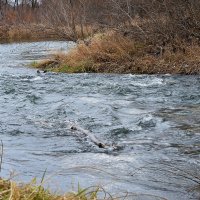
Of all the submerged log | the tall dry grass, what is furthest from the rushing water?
the tall dry grass

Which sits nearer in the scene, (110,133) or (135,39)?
(110,133)

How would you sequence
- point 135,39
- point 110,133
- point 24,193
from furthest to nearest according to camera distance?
point 135,39
point 110,133
point 24,193

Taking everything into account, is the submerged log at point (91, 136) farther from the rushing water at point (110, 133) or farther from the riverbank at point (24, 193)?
the riverbank at point (24, 193)

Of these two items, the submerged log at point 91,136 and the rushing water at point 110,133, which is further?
the submerged log at point 91,136

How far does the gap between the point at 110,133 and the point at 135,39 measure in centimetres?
1100

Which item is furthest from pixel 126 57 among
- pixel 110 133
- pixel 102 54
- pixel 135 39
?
pixel 110 133

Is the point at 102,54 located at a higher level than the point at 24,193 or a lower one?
lower

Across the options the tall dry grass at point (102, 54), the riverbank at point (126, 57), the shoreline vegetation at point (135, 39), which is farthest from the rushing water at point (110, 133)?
the tall dry grass at point (102, 54)

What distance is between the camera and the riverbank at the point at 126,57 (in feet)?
51.3

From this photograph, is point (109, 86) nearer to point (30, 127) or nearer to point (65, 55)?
point (30, 127)

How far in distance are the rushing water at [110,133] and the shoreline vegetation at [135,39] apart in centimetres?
187

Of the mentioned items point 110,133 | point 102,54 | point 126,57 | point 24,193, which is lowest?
point 110,133

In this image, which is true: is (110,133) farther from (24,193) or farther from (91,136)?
(24,193)

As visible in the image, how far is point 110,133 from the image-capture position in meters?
7.73
